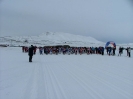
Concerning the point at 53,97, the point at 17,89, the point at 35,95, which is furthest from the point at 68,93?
the point at 17,89

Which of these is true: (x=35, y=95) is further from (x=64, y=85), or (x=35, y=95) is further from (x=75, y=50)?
(x=75, y=50)

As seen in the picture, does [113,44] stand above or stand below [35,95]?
above

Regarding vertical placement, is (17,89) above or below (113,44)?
below

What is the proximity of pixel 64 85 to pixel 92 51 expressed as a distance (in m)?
24.5

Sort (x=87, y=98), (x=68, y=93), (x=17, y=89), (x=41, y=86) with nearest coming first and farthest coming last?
1. (x=87, y=98)
2. (x=68, y=93)
3. (x=17, y=89)
4. (x=41, y=86)

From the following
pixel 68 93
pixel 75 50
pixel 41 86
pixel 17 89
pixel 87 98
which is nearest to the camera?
pixel 87 98

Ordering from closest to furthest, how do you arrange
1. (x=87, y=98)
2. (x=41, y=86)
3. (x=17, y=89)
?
(x=87, y=98) < (x=17, y=89) < (x=41, y=86)

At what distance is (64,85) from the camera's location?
687 cm

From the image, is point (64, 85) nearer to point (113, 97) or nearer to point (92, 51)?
point (113, 97)

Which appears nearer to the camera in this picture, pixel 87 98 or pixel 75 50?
pixel 87 98

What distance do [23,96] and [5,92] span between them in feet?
2.58

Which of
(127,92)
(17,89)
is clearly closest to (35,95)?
(17,89)

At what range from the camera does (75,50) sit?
3081 centimetres

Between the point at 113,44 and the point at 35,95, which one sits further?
the point at 113,44
